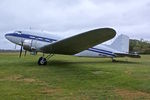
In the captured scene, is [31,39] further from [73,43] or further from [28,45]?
[73,43]

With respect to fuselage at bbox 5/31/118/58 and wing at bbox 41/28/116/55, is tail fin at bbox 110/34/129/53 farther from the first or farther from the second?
fuselage at bbox 5/31/118/58

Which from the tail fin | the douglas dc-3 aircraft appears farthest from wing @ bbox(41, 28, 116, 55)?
the tail fin

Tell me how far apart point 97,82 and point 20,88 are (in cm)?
315

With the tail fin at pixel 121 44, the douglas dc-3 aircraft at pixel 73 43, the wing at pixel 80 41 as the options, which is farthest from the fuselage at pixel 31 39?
the tail fin at pixel 121 44

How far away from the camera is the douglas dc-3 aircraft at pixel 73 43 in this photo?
14.9 m

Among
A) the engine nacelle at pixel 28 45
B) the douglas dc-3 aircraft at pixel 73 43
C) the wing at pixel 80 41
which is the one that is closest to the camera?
the wing at pixel 80 41

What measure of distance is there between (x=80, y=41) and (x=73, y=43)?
68 centimetres

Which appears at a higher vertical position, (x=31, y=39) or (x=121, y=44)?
(x=121, y=44)

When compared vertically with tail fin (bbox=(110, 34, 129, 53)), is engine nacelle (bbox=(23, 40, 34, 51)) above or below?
below

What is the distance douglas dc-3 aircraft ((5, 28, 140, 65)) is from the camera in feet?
48.7

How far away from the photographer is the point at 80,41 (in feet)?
53.0

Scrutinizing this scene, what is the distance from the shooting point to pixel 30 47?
1908cm

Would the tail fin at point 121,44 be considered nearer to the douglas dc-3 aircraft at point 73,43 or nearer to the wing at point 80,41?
the douglas dc-3 aircraft at point 73,43

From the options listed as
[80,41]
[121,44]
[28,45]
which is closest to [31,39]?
[28,45]
